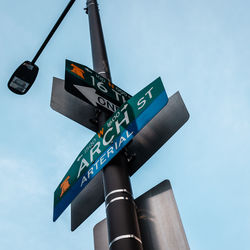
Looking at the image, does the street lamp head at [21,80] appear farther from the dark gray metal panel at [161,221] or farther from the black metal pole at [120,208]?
the dark gray metal panel at [161,221]

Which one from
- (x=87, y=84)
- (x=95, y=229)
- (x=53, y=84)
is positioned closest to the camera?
(x=95, y=229)

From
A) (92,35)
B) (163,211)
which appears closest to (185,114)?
(163,211)

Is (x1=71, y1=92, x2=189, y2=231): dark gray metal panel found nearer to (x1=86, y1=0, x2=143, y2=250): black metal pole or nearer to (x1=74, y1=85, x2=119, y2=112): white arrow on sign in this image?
(x1=86, y1=0, x2=143, y2=250): black metal pole

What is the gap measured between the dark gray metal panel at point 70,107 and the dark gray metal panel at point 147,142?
91 centimetres

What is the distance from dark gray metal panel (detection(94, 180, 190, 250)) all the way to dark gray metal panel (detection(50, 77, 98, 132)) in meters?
1.62

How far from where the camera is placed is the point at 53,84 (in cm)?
483

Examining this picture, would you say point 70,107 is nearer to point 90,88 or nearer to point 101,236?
point 90,88

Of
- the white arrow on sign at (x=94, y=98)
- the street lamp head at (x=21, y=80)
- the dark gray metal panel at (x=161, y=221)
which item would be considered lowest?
the dark gray metal panel at (x=161, y=221)

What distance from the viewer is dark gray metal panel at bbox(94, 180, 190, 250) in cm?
265

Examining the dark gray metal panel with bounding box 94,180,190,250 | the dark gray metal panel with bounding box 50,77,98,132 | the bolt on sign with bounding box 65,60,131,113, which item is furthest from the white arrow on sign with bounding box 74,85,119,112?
the dark gray metal panel with bounding box 94,180,190,250

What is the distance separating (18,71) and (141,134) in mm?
2135

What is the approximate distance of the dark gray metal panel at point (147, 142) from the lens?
3621mm

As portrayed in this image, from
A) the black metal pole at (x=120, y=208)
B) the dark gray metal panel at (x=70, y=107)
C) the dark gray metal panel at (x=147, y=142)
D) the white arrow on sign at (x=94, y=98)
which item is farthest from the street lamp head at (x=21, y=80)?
the black metal pole at (x=120, y=208)

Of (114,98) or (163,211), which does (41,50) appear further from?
(163,211)
